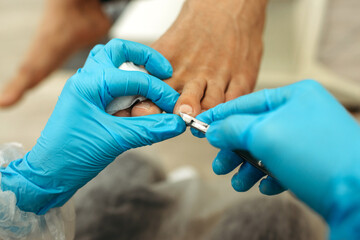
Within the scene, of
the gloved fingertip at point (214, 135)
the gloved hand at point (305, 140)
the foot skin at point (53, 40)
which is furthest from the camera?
the foot skin at point (53, 40)

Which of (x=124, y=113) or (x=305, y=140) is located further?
(x=124, y=113)

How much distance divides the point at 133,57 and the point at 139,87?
0.09 metres

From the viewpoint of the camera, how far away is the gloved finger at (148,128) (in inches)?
23.0

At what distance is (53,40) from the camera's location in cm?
133

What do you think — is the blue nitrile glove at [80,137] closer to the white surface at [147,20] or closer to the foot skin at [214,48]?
the foot skin at [214,48]

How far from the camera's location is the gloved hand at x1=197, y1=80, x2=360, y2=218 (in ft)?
1.33

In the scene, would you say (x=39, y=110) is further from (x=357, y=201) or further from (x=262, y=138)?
(x=357, y=201)

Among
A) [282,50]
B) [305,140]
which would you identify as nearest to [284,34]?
[282,50]

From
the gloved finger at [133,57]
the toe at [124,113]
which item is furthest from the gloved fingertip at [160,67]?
the toe at [124,113]

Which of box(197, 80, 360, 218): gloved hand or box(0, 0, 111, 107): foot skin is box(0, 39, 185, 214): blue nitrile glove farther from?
box(0, 0, 111, 107): foot skin

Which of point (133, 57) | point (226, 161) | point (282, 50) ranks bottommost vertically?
point (282, 50)

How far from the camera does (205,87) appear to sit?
0.72m

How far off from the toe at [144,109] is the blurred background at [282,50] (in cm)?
57

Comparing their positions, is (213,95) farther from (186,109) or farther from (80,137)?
(80,137)
